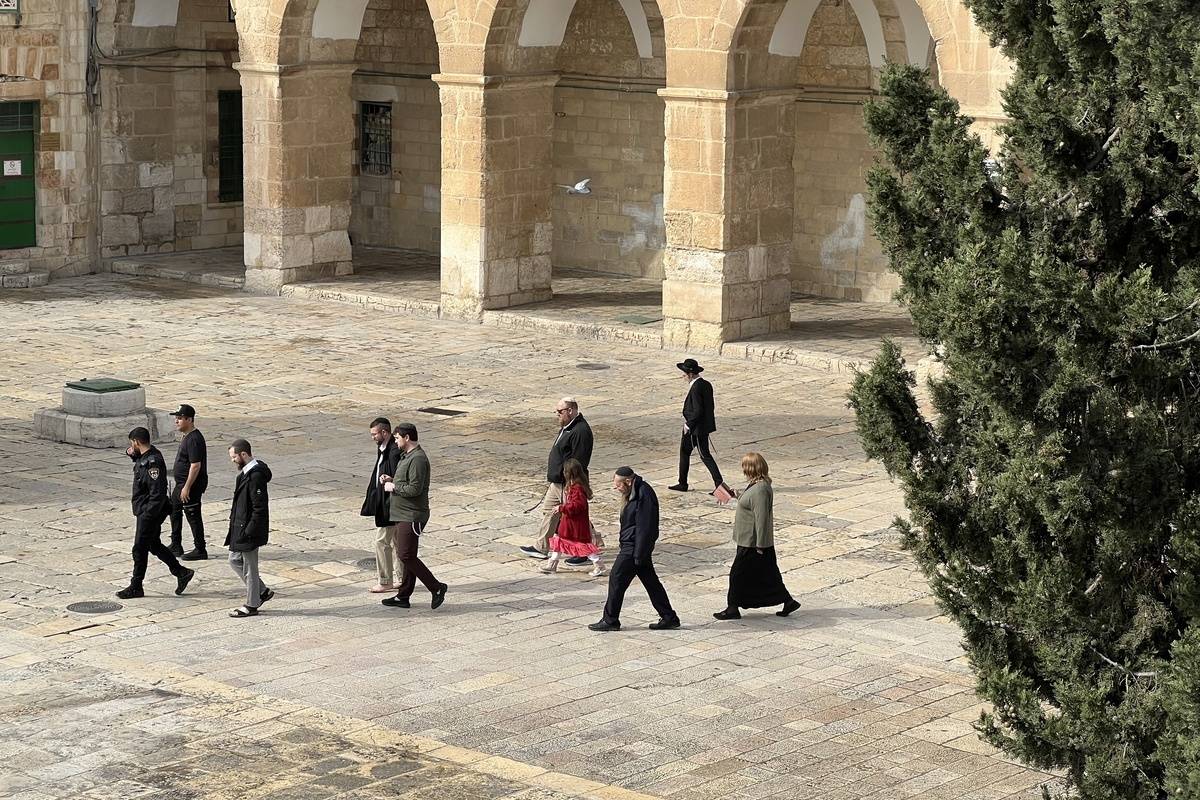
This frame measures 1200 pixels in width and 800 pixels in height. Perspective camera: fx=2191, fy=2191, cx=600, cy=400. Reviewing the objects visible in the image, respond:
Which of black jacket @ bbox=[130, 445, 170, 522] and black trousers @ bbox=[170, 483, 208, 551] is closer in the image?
black jacket @ bbox=[130, 445, 170, 522]

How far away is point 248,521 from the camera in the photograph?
1295cm

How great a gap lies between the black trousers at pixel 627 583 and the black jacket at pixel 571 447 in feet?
6.07

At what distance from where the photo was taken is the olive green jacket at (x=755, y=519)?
13.0 m

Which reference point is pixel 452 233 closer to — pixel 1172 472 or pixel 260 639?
pixel 260 639

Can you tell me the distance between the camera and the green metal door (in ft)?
87.2

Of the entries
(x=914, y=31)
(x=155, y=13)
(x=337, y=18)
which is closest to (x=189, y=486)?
(x=337, y=18)

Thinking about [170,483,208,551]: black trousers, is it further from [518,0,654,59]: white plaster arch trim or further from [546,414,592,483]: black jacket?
[518,0,654,59]: white plaster arch trim

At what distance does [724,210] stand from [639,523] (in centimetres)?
978

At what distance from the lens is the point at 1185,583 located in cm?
817

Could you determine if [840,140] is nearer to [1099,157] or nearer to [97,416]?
[97,416]

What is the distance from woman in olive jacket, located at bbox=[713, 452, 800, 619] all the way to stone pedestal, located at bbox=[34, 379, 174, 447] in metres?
6.46

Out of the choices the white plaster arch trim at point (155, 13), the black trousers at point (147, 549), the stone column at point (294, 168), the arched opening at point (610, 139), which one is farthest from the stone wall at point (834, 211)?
the black trousers at point (147, 549)

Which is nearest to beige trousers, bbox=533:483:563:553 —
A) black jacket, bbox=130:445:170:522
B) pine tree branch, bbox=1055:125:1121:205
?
black jacket, bbox=130:445:170:522

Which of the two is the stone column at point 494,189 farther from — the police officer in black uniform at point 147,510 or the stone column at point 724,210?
the police officer in black uniform at point 147,510
